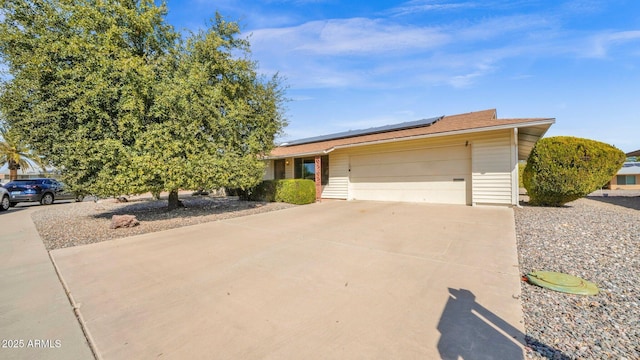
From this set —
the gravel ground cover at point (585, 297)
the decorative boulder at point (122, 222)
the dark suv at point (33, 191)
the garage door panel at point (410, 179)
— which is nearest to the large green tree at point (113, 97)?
the decorative boulder at point (122, 222)

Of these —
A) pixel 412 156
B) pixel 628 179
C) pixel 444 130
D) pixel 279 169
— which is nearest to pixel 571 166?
pixel 444 130

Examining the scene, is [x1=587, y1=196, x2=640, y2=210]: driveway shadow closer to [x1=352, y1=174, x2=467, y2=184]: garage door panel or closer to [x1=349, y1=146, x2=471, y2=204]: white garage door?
[x1=349, y1=146, x2=471, y2=204]: white garage door

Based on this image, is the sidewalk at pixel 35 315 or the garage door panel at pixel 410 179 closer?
the sidewalk at pixel 35 315

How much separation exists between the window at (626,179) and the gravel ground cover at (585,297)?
29.5 metres

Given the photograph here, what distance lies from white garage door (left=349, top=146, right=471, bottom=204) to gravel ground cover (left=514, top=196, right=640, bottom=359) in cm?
422

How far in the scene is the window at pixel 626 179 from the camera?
25.1m

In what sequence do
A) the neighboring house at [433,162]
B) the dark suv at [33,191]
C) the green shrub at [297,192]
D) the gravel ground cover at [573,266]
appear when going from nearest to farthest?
the gravel ground cover at [573,266] < the neighboring house at [433,162] < the green shrub at [297,192] < the dark suv at [33,191]

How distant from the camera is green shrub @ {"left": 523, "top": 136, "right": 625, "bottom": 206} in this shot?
7824mm

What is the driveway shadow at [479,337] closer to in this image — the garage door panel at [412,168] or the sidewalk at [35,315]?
the sidewalk at [35,315]

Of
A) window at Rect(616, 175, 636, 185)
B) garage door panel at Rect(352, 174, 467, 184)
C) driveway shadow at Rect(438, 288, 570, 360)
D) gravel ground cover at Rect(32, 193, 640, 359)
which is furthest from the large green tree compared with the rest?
window at Rect(616, 175, 636, 185)

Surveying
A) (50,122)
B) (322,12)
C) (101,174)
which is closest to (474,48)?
(322,12)

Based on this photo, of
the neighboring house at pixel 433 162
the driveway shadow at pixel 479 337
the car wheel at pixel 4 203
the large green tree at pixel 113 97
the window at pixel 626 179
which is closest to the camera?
the driveway shadow at pixel 479 337

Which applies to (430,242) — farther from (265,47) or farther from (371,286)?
(265,47)

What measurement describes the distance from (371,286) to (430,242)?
239 centimetres
